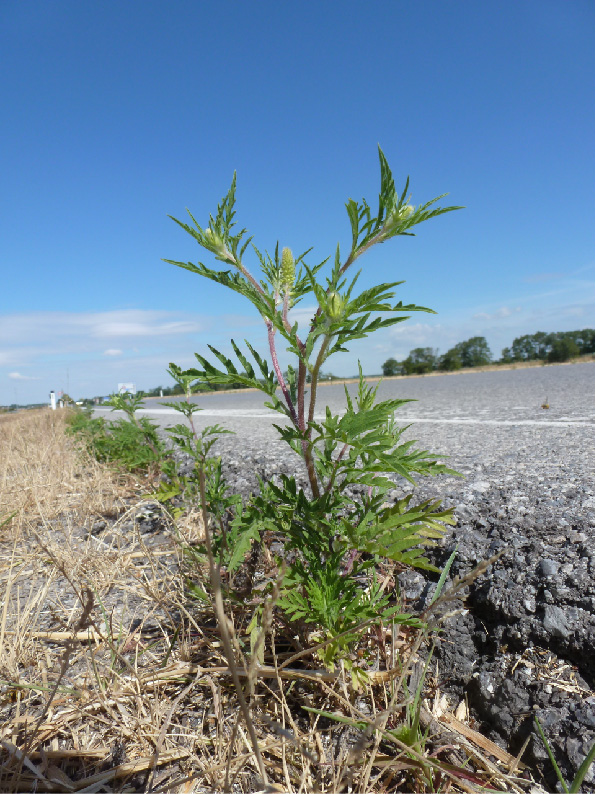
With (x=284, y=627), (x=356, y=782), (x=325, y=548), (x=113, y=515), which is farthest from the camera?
(x=113, y=515)

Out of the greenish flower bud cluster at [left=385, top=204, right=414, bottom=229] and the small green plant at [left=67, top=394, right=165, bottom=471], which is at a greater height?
the greenish flower bud cluster at [left=385, top=204, right=414, bottom=229]

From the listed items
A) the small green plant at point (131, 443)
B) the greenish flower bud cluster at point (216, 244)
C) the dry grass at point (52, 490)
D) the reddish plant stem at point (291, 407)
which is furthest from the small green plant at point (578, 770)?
the small green plant at point (131, 443)

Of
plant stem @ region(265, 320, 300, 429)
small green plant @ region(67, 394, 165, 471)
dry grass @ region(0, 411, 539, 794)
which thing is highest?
plant stem @ region(265, 320, 300, 429)

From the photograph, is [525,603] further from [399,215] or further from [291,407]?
[399,215]

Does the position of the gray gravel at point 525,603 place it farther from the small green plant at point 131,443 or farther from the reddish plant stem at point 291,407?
the small green plant at point 131,443

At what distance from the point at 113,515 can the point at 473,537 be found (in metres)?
2.46

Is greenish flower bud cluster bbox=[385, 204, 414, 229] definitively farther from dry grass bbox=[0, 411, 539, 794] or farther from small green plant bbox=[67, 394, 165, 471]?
small green plant bbox=[67, 394, 165, 471]

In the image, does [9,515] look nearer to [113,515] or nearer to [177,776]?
[113,515]

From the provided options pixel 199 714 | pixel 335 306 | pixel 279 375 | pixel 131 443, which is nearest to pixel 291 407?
pixel 279 375

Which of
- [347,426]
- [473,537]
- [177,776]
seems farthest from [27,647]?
[473,537]

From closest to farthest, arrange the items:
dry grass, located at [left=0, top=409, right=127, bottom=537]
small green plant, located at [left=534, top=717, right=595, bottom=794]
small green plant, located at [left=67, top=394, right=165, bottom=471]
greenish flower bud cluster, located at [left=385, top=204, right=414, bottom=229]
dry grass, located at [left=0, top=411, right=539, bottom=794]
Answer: small green plant, located at [left=534, top=717, right=595, bottom=794]
dry grass, located at [left=0, top=411, right=539, bottom=794]
greenish flower bud cluster, located at [left=385, top=204, right=414, bottom=229]
dry grass, located at [left=0, top=409, right=127, bottom=537]
small green plant, located at [left=67, top=394, right=165, bottom=471]

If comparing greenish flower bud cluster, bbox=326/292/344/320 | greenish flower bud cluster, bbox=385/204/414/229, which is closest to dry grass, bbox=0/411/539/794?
greenish flower bud cluster, bbox=326/292/344/320

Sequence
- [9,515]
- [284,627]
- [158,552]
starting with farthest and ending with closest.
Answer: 1. [9,515]
2. [158,552]
3. [284,627]

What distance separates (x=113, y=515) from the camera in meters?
3.34
